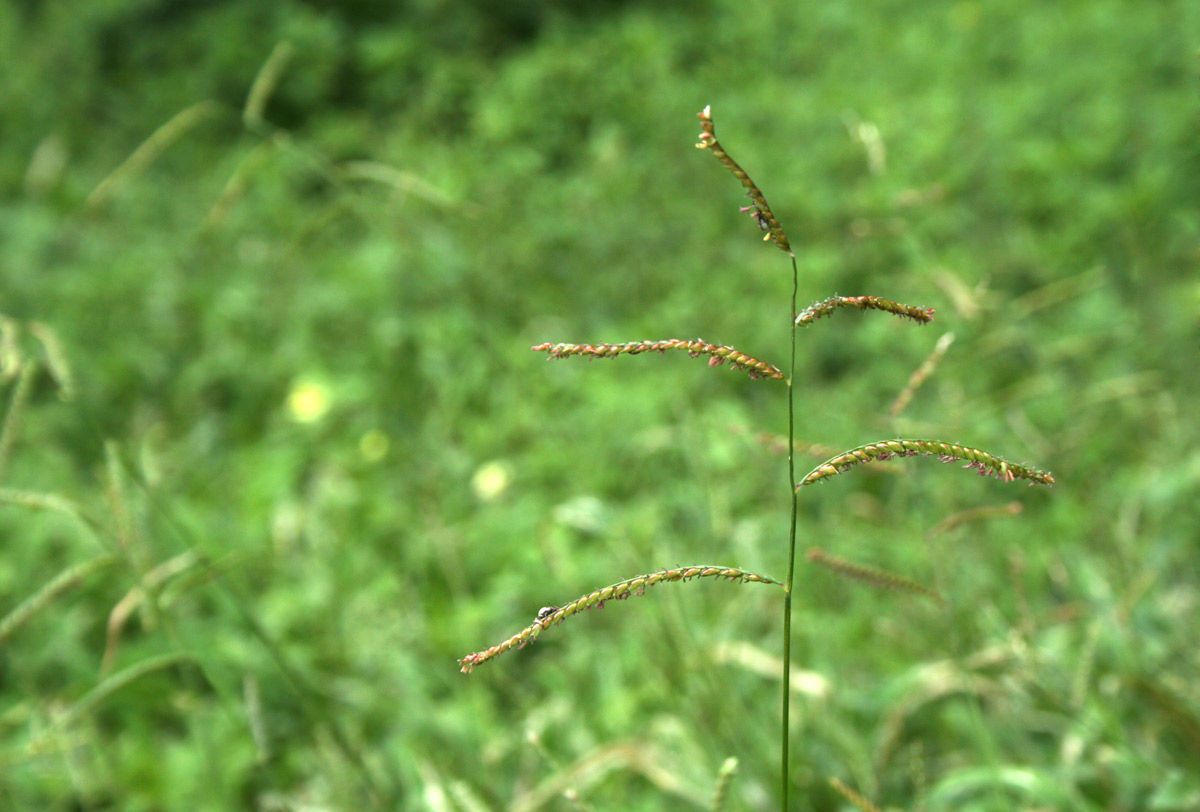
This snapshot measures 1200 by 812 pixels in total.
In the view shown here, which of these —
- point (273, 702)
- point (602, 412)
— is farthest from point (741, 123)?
point (273, 702)

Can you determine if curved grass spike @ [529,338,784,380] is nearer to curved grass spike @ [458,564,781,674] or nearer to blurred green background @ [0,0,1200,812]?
curved grass spike @ [458,564,781,674]

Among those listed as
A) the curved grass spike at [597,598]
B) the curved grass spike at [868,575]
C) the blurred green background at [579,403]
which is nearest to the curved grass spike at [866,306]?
the curved grass spike at [597,598]

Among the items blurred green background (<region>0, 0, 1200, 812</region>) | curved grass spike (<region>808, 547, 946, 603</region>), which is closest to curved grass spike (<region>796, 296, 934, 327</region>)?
curved grass spike (<region>808, 547, 946, 603</region>)

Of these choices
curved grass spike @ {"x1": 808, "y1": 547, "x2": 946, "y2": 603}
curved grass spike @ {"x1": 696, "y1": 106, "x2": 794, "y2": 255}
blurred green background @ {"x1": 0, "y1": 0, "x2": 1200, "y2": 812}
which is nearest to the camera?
curved grass spike @ {"x1": 696, "y1": 106, "x2": 794, "y2": 255}

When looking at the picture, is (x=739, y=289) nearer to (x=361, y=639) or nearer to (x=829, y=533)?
(x=829, y=533)

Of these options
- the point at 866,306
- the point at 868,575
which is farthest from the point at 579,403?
the point at 866,306

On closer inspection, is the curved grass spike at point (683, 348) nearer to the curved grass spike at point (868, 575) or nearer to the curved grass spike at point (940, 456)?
the curved grass spike at point (940, 456)
